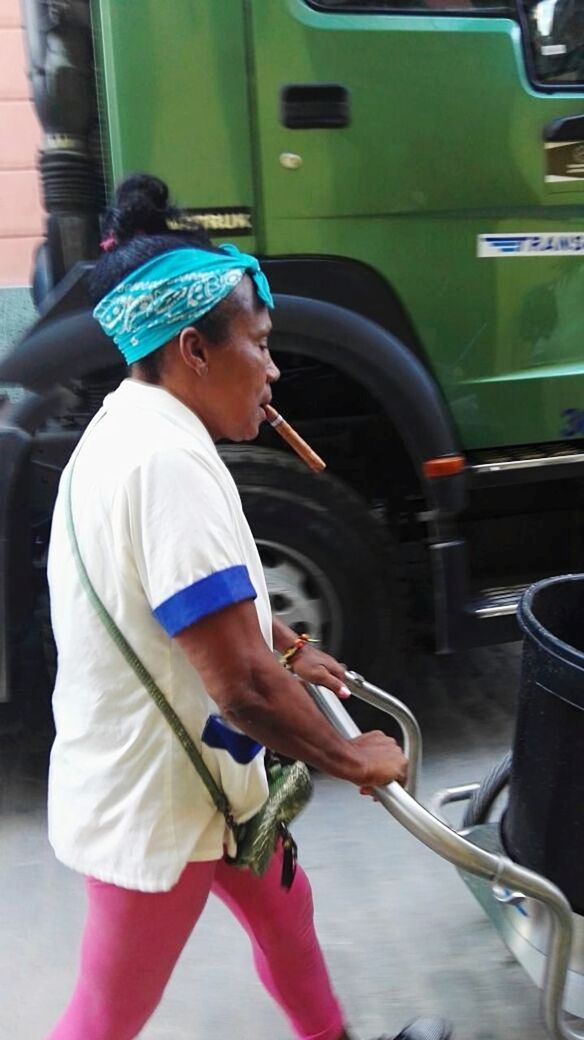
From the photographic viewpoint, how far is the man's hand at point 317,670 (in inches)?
61.7

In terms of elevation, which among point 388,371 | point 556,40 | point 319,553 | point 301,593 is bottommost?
point 301,593

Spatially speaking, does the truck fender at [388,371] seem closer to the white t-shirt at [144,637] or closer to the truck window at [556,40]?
the truck window at [556,40]

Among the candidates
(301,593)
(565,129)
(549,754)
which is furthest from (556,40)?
(549,754)

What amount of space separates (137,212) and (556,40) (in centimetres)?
180

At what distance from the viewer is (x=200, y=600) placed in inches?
44.0

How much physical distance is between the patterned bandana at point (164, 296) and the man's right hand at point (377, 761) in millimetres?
656

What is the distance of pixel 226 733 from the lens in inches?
50.7

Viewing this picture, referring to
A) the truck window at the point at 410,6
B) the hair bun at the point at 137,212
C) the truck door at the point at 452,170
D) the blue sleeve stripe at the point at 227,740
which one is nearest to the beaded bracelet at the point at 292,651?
the blue sleeve stripe at the point at 227,740

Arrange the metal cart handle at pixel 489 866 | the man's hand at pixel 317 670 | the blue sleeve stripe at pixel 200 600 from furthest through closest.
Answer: the man's hand at pixel 317 670
the metal cart handle at pixel 489 866
the blue sleeve stripe at pixel 200 600

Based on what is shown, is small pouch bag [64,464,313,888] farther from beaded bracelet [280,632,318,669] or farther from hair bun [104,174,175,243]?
hair bun [104,174,175,243]

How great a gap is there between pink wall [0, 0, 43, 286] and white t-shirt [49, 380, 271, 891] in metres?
3.48

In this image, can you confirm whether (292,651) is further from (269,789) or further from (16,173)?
(16,173)

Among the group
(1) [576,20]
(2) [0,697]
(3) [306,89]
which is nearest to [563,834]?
(2) [0,697]

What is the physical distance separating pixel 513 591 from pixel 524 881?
1514mm
